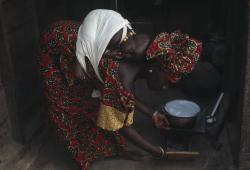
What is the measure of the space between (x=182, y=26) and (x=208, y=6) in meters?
0.37

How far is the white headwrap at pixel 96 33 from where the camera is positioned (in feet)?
11.2

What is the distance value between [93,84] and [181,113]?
748 mm

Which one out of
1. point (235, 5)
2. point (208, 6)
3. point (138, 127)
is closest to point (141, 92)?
point (138, 127)

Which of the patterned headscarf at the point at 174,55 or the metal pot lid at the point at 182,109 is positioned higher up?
the patterned headscarf at the point at 174,55

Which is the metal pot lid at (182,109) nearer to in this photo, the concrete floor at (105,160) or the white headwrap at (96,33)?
the concrete floor at (105,160)

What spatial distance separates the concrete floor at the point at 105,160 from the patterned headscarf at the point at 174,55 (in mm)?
799

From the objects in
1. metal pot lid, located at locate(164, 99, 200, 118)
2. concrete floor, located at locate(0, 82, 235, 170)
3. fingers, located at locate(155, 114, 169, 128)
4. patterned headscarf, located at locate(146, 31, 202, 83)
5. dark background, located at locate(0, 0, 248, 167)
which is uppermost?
patterned headscarf, located at locate(146, 31, 202, 83)

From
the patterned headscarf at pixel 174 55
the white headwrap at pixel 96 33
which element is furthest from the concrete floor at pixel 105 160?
the white headwrap at pixel 96 33

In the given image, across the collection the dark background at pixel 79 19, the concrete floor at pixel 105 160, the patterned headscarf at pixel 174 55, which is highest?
the patterned headscarf at pixel 174 55

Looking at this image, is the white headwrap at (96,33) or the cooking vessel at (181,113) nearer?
the white headwrap at (96,33)

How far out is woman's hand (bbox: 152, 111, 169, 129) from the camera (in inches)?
153

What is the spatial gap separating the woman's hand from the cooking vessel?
0.11 feet

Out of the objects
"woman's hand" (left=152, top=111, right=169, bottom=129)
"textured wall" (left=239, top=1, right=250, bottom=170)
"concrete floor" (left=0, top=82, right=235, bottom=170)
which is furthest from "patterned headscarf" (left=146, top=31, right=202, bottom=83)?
"concrete floor" (left=0, top=82, right=235, bottom=170)

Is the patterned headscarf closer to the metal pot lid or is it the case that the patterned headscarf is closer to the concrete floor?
the metal pot lid
